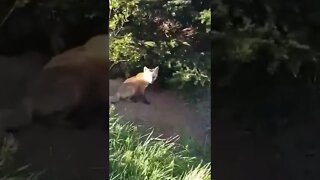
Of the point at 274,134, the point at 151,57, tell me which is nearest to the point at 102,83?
the point at 151,57

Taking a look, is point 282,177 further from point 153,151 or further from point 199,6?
point 199,6

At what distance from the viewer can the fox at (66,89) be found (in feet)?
11.1

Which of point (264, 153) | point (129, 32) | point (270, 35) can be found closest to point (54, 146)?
point (129, 32)

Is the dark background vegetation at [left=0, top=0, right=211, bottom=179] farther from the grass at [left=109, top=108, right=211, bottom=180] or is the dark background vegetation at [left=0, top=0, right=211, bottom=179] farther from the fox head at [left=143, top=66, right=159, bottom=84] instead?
the grass at [left=109, top=108, right=211, bottom=180]

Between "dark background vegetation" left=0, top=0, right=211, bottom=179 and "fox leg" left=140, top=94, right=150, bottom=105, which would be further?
"fox leg" left=140, top=94, right=150, bottom=105

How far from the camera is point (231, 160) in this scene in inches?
134

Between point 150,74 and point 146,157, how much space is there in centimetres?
44

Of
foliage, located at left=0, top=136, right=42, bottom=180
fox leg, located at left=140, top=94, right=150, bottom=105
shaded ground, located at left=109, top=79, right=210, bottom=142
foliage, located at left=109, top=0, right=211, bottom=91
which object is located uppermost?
foliage, located at left=109, top=0, right=211, bottom=91

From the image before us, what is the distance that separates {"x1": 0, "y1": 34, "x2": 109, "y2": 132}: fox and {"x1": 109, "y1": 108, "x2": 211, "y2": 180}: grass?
0.58 ft

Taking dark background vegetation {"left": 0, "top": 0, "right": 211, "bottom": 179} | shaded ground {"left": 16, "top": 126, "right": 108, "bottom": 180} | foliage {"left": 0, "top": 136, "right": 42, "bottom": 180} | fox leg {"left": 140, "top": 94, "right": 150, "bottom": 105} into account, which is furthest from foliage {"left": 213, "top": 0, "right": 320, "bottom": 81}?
foliage {"left": 0, "top": 136, "right": 42, "bottom": 180}

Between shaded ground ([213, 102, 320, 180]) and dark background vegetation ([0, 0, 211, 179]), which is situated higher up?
dark background vegetation ([0, 0, 211, 179])

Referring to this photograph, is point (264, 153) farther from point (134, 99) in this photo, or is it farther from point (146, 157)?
point (134, 99)

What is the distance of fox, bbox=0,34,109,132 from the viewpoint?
3383 millimetres

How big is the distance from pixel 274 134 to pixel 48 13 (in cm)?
130
